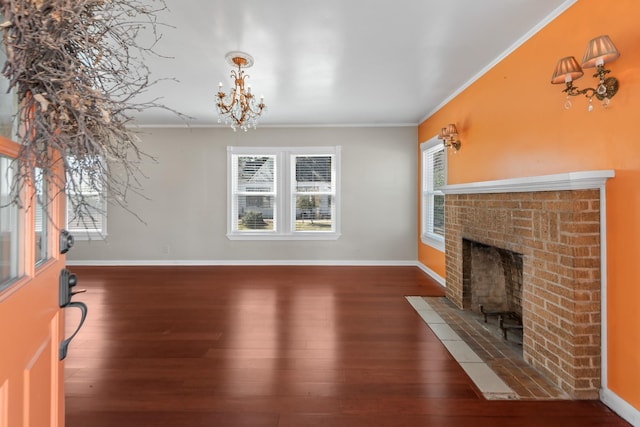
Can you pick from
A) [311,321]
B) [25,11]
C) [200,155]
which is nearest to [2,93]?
[25,11]

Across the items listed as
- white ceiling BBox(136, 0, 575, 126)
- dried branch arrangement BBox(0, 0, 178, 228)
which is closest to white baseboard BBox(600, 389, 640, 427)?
white ceiling BBox(136, 0, 575, 126)

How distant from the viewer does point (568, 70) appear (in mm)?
1915

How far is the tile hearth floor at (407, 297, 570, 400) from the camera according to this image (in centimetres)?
199

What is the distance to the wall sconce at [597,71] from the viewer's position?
1685 millimetres

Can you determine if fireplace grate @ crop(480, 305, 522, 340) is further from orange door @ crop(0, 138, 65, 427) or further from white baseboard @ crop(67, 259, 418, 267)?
orange door @ crop(0, 138, 65, 427)

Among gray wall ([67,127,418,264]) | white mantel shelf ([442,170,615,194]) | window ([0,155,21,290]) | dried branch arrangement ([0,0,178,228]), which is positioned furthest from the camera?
gray wall ([67,127,418,264])

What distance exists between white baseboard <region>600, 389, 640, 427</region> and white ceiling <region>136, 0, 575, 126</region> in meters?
2.52

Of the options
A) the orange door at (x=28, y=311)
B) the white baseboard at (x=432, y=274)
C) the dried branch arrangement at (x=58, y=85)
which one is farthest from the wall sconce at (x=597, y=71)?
the white baseboard at (x=432, y=274)

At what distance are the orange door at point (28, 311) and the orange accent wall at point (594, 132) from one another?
8.62 ft

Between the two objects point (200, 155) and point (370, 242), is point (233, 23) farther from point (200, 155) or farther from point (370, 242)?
point (370, 242)

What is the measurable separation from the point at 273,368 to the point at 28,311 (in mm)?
1692

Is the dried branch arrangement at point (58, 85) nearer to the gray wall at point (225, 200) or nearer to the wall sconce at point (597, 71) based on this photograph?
the wall sconce at point (597, 71)

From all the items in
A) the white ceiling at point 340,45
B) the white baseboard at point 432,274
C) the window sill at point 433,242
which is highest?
the white ceiling at point 340,45

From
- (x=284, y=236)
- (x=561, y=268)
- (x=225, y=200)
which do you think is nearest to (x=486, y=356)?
(x=561, y=268)
